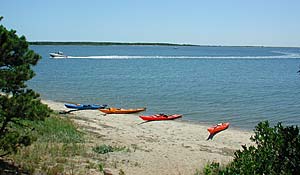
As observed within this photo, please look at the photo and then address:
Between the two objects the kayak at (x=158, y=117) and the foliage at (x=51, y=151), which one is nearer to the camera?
the foliage at (x=51, y=151)

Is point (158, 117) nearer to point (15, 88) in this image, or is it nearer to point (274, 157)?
point (15, 88)

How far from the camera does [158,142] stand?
16188 mm

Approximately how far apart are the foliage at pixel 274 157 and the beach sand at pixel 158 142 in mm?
6812

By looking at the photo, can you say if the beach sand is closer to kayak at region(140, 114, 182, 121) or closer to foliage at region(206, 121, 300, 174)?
kayak at region(140, 114, 182, 121)

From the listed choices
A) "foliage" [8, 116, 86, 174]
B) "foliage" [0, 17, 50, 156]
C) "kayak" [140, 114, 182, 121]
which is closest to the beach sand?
"kayak" [140, 114, 182, 121]

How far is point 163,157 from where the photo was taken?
13219 millimetres

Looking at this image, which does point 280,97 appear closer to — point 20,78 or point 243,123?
point 243,123

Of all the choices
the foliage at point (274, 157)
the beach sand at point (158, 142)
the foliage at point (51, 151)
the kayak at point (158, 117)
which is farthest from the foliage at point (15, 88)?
the kayak at point (158, 117)

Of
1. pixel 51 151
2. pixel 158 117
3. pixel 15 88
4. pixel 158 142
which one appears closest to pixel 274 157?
pixel 15 88

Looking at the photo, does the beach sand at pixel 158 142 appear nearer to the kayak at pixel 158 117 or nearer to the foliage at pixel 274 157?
the kayak at pixel 158 117

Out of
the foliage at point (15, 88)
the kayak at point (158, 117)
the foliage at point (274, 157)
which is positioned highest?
the kayak at point (158, 117)

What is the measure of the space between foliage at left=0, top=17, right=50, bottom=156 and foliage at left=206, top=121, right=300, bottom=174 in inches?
185

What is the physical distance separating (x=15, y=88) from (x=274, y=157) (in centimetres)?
541

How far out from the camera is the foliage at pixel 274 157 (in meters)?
3.94
